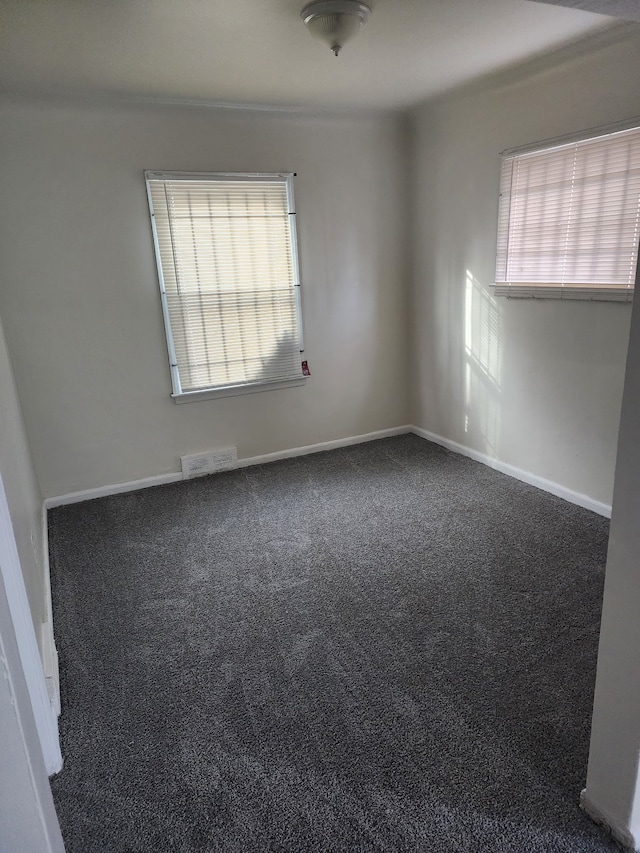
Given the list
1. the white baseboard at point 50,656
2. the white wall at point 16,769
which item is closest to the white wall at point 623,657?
the white wall at point 16,769

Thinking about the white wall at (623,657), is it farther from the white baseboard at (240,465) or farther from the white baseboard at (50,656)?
the white baseboard at (240,465)

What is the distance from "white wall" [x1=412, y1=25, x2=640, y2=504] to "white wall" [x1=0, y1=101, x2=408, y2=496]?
36 centimetres

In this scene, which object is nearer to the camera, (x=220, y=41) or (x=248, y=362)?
(x=220, y=41)

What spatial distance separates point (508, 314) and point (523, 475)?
3.50ft

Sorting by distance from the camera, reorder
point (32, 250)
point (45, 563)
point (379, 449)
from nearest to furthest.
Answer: point (45, 563)
point (32, 250)
point (379, 449)

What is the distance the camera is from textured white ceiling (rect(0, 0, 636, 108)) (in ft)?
6.78

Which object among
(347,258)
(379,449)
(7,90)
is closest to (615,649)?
(379,449)

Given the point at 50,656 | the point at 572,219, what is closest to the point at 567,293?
the point at 572,219

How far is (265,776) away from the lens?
154 cm

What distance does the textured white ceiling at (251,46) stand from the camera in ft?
6.78

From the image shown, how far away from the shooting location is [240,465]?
3939 mm

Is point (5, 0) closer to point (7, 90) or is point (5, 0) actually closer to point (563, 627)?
point (7, 90)

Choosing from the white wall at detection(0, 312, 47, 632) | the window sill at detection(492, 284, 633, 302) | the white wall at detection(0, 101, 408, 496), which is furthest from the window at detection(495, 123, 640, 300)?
the white wall at detection(0, 312, 47, 632)

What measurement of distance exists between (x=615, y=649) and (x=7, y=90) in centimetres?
369
